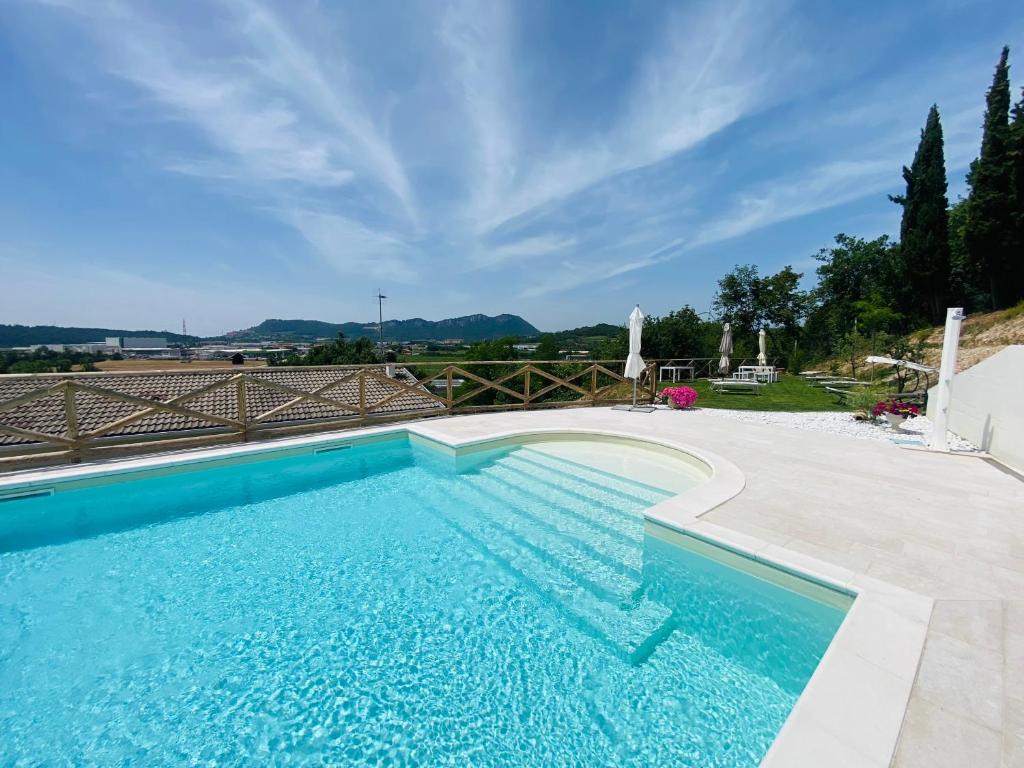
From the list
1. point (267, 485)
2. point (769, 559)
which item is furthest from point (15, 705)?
point (769, 559)

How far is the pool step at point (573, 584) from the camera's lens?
264 centimetres

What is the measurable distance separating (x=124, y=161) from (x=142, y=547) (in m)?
9.15

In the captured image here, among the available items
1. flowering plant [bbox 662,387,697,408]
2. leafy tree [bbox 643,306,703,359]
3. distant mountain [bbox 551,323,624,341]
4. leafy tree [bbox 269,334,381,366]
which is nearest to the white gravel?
flowering plant [bbox 662,387,697,408]

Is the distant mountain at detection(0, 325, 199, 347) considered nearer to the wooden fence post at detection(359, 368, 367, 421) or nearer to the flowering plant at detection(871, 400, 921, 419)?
the wooden fence post at detection(359, 368, 367, 421)

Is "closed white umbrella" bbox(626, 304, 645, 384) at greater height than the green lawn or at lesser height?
greater

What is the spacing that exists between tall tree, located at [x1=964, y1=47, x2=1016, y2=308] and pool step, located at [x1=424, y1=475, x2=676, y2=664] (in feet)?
81.3

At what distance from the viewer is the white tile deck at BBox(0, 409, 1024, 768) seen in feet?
5.12

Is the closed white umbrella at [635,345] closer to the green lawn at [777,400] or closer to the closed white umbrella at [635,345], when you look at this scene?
the closed white umbrella at [635,345]

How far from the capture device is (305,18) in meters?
6.57

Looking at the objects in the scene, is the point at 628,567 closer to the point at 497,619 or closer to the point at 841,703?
the point at 497,619

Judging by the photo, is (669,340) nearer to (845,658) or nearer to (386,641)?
(845,658)

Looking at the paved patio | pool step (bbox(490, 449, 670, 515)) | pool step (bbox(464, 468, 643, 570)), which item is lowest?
pool step (bbox(464, 468, 643, 570))

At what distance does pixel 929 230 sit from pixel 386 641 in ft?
96.9

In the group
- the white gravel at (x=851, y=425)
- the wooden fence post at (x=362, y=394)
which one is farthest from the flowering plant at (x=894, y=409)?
the wooden fence post at (x=362, y=394)
